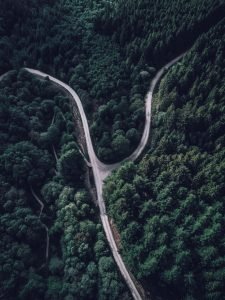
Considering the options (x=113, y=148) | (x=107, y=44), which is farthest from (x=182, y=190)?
(x=107, y=44)

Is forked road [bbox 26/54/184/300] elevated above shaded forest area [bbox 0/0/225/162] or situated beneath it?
situated beneath

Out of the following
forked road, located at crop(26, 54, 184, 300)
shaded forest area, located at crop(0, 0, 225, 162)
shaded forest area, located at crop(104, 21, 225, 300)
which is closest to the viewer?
shaded forest area, located at crop(104, 21, 225, 300)

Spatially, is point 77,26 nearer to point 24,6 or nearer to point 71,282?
point 24,6

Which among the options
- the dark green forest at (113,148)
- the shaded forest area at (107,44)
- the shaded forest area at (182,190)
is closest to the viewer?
the shaded forest area at (182,190)

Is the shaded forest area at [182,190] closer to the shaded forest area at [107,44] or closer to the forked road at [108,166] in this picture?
the forked road at [108,166]

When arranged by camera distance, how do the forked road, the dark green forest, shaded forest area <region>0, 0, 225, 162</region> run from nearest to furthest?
the dark green forest
the forked road
shaded forest area <region>0, 0, 225, 162</region>

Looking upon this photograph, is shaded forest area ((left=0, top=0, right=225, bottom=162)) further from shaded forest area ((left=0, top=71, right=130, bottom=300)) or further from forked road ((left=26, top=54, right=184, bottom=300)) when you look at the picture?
shaded forest area ((left=0, top=71, right=130, bottom=300))

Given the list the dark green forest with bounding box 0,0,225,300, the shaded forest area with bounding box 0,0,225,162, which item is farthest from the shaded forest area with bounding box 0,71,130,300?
the shaded forest area with bounding box 0,0,225,162

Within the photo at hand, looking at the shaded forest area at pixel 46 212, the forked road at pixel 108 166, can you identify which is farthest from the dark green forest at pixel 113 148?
the forked road at pixel 108 166
